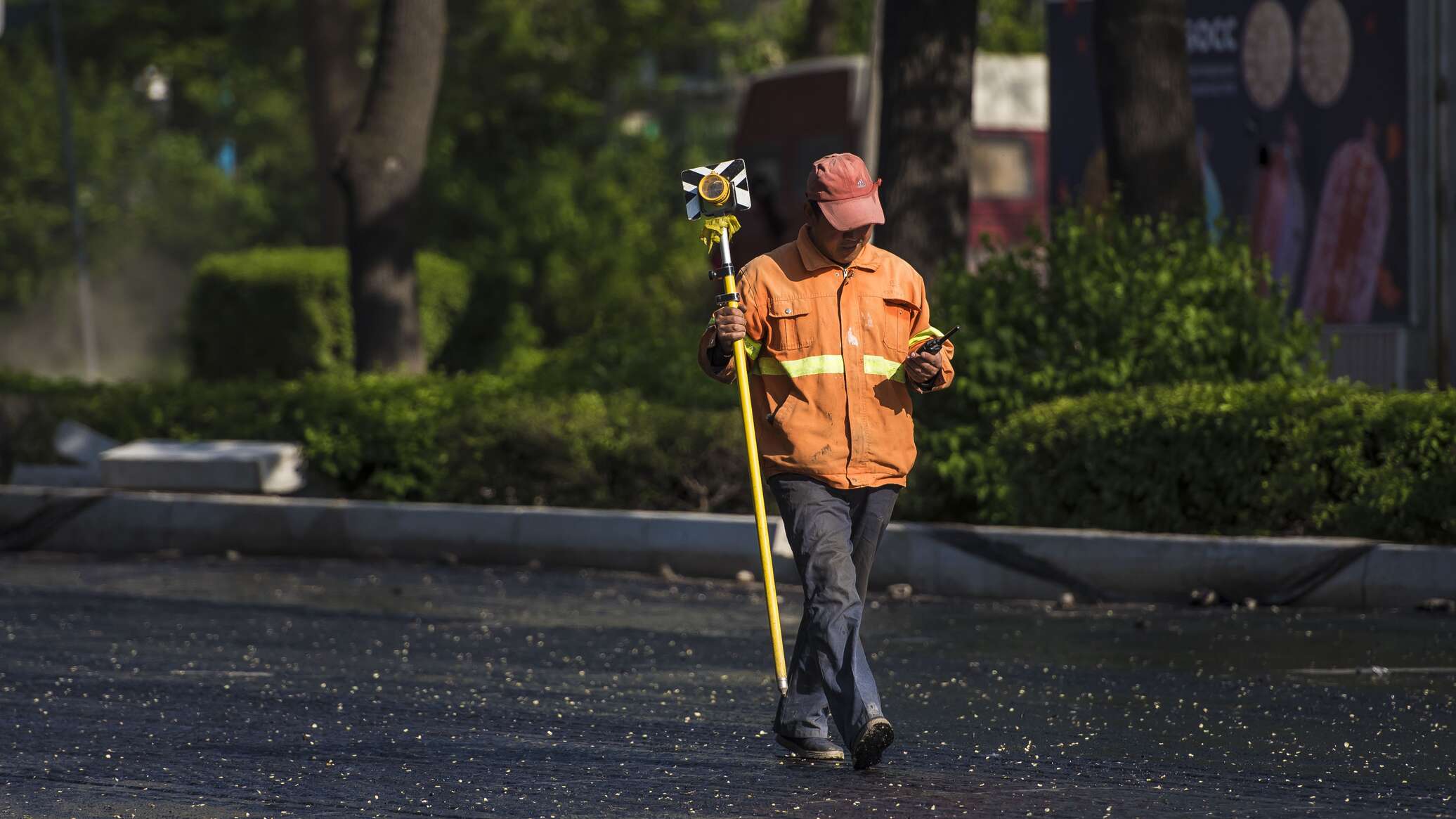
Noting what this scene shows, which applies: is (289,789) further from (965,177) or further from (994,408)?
(965,177)

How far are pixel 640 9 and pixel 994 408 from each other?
2136 centimetres

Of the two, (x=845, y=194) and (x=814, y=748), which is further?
(x=814, y=748)

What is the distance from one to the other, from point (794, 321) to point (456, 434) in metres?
7.10

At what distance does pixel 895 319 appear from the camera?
652 cm

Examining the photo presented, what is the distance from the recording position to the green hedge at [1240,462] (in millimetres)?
10008

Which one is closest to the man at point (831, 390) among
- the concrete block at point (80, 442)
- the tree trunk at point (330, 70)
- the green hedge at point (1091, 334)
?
the green hedge at point (1091, 334)

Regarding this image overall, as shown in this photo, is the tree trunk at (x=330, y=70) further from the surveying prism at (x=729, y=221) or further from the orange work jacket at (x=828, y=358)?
the orange work jacket at (x=828, y=358)

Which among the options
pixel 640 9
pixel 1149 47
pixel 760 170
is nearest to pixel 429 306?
pixel 760 170

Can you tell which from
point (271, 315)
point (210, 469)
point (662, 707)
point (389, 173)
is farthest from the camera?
Result: point (271, 315)

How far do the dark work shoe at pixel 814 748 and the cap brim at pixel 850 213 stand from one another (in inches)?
58.8

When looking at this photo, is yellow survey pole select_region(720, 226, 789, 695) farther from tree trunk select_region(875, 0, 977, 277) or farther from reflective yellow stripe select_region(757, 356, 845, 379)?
tree trunk select_region(875, 0, 977, 277)

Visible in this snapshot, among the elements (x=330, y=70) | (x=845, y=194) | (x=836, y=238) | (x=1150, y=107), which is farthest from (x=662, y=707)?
(x=330, y=70)

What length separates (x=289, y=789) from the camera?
20.2 feet

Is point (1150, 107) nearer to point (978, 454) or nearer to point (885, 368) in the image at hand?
point (978, 454)
